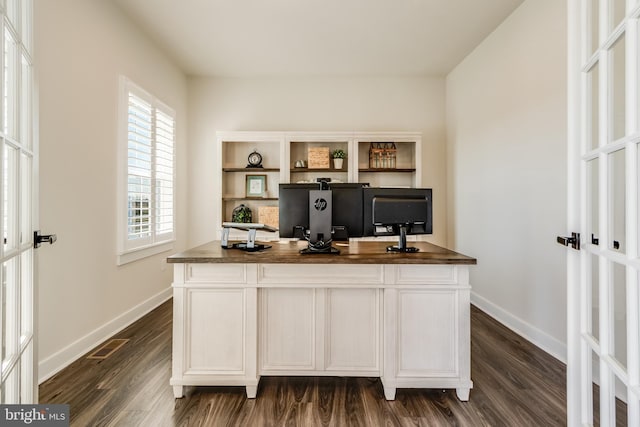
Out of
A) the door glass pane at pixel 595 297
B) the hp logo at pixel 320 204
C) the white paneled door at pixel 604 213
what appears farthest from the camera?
the hp logo at pixel 320 204

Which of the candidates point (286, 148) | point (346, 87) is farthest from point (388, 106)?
point (286, 148)

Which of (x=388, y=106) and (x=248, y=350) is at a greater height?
(x=388, y=106)

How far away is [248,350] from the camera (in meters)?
2.08

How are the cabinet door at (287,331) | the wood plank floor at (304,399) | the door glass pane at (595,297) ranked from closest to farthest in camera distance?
the door glass pane at (595,297) → the wood plank floor at (304,399) → the cabinet door at (287,331)

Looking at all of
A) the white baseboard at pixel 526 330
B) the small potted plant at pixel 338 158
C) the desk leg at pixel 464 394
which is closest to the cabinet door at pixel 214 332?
the desk leg at pixel 464 394

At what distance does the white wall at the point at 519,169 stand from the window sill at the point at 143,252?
3.75 m

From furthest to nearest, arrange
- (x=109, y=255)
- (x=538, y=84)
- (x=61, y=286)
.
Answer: (x=109, y=255), (x=538, y=84), (x=61, y=286)

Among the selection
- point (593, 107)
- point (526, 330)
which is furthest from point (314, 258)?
point (526, 330)

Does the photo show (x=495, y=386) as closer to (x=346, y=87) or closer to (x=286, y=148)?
(x=286, y=148)

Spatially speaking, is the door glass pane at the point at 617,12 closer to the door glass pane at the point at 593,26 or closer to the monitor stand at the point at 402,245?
the door glass pane at the point at 593,26

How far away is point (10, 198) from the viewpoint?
130 centimetres

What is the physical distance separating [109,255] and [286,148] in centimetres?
244

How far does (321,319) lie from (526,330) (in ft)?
6.73

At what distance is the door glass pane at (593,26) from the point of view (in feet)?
4.28
